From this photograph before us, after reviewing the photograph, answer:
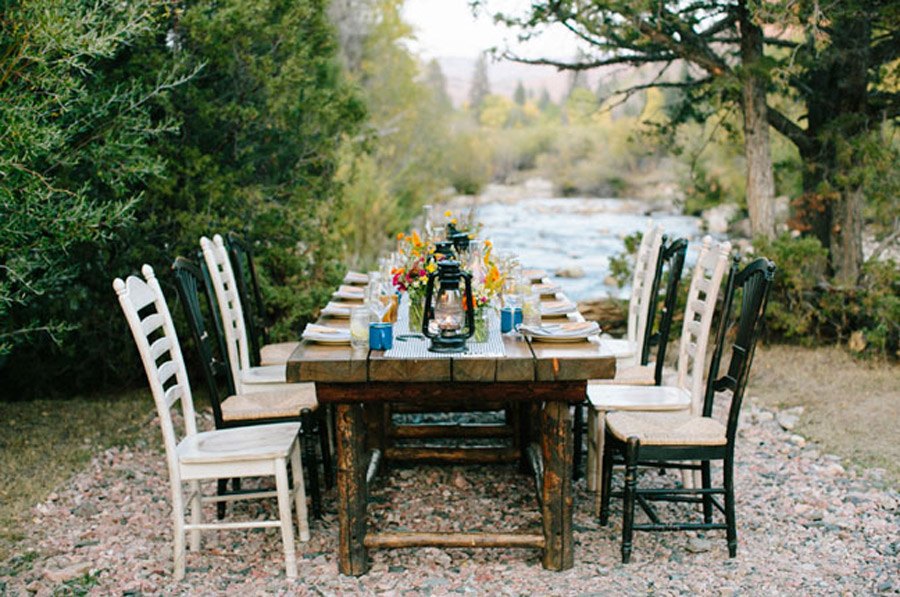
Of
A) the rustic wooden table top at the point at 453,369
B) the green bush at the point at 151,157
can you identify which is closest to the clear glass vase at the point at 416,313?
the rustic wooden table top at the point at 453,369

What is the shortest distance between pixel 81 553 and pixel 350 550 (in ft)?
3.58

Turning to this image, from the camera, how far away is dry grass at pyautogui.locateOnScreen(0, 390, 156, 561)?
3.78 m

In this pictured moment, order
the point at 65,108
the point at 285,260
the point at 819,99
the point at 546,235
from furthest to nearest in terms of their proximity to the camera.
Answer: the point at 546,235, the point at 819,99, the point at 285,260, the point at 65,108

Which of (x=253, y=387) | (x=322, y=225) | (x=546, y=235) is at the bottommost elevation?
(x=546, y=235)

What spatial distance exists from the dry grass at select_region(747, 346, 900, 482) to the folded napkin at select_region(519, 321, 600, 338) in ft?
6.28

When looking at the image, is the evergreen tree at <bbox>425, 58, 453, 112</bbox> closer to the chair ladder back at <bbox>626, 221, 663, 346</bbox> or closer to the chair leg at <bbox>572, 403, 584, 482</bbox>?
the chair ladder back at <bbox>626, 221, 663, 346</bbox>

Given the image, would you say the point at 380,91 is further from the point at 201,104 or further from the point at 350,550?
the point at 350,550

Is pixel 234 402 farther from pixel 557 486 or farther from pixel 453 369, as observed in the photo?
pixel 557 486

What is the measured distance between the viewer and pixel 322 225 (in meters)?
5.99

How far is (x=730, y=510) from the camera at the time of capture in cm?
317

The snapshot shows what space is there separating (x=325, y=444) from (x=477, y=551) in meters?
0.91

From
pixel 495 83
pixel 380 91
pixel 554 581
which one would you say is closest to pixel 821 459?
pixel 554 581

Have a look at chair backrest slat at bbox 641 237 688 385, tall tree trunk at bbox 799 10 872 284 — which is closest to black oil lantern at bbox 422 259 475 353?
chair backrest slat at bbox 641 237 688 385

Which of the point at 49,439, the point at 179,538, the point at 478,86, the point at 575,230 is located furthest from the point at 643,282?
the point at 478,86
